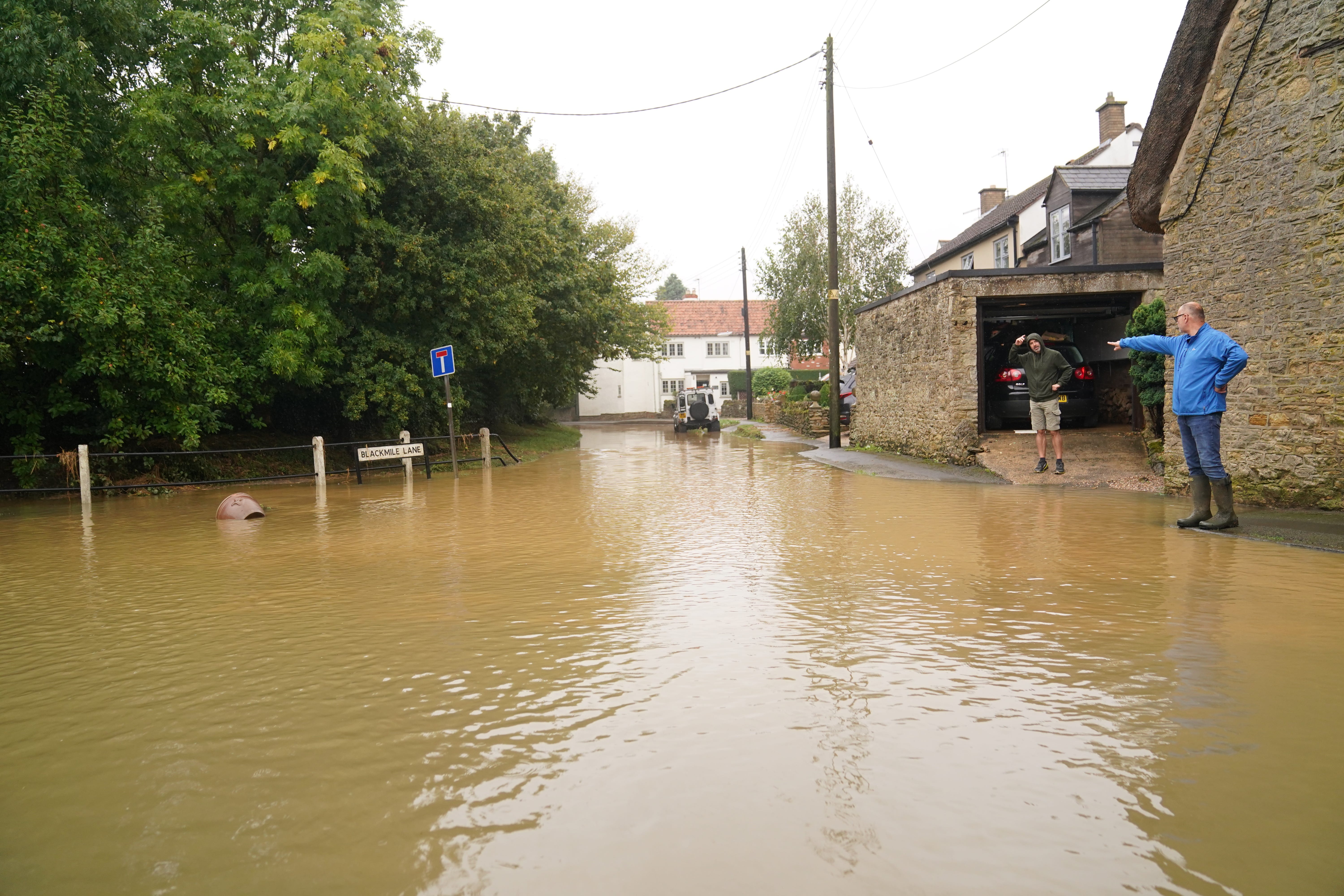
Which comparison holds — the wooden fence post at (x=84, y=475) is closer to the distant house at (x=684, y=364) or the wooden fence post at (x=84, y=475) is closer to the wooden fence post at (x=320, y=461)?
the wooden fence post at (x=320, y=461)

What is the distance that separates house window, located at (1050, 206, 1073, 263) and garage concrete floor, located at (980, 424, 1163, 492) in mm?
13077

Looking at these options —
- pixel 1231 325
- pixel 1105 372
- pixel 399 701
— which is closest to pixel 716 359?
pixel 1105 372

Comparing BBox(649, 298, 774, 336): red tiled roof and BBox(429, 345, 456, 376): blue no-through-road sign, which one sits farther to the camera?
BBox(649, 298, 774, 336): red tiled roof

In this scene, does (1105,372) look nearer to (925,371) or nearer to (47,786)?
(925,371)

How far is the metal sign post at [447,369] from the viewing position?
64.6 feet

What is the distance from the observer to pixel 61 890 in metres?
2.64

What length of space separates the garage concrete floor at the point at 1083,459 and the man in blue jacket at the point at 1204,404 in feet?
11.6

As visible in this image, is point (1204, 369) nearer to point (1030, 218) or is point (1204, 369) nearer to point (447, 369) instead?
point (447, 369)

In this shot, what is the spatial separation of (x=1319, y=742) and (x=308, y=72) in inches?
795

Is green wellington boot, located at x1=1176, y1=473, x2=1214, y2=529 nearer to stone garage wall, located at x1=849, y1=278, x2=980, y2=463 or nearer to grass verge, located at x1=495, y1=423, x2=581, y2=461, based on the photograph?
stone garage wall, located at x1=849, y1=278, x2=980, y2=463

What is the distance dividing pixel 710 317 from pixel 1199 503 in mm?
64915

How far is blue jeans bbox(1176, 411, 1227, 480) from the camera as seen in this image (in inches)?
333

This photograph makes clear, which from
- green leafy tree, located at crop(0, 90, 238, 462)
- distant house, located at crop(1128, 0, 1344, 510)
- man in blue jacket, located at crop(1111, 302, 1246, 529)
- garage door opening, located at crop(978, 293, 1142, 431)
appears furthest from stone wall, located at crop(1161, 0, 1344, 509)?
green leafy tree, located at crop(0, 90, 238, 462)

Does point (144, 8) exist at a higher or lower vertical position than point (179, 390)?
higher
